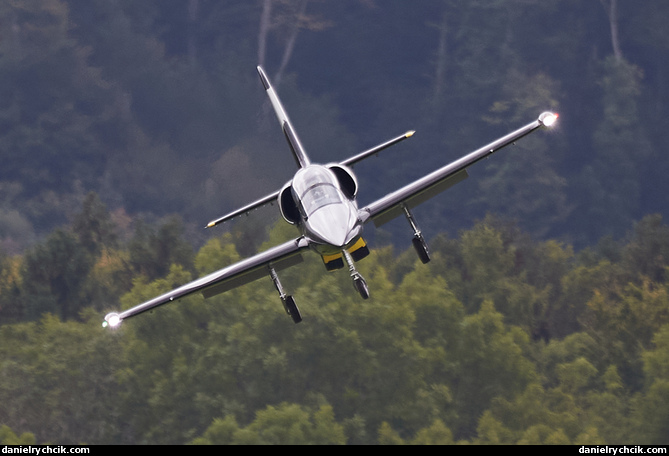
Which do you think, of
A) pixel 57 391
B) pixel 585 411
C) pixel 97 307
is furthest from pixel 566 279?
pixel 57 391

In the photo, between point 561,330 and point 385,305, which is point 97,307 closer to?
point 385,305

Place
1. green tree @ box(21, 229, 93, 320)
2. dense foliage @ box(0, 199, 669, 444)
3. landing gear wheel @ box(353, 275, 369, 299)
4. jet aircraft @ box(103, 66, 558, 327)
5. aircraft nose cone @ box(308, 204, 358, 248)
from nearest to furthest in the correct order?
landing gear wheel @ box(353, 275, 369, 299) → aircraft nose cone @ box(308, 204, 358, 248) → jet aircraft @ box(103, 66, 558, 327) → dense foliage @ box(0, 199, 669, 444) → green tree @ box(21, 229, 93, 320)

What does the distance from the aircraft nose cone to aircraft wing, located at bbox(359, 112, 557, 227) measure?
1359 mm

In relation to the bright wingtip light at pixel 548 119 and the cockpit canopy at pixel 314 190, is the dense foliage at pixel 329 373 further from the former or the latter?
the bright wingtip light at pixel 548 119

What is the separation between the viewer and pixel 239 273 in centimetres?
4225

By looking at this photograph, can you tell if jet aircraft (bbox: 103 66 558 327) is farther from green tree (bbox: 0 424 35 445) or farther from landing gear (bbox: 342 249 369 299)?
green tree (bbox: 0 424 35 445)

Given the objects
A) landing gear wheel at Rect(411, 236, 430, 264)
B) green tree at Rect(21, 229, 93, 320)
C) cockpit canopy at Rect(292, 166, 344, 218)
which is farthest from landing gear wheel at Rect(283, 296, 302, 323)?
green tree at Rect(21, 229, 93, 320)

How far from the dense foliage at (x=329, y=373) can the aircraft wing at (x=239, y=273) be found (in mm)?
29169

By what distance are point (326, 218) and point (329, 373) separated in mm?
49664

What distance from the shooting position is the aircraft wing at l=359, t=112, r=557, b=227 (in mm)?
41469

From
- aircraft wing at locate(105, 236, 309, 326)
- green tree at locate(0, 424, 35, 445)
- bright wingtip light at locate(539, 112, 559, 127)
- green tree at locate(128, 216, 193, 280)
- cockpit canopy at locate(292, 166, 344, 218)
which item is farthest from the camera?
green tree at locate(128, 216, 193, 280)

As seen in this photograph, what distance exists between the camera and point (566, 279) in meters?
133

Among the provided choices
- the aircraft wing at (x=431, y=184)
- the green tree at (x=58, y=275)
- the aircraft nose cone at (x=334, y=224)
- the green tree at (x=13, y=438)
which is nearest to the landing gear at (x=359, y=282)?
the aircraft nose cone at (x=334, y=224)

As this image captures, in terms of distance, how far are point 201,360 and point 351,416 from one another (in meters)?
15.0
